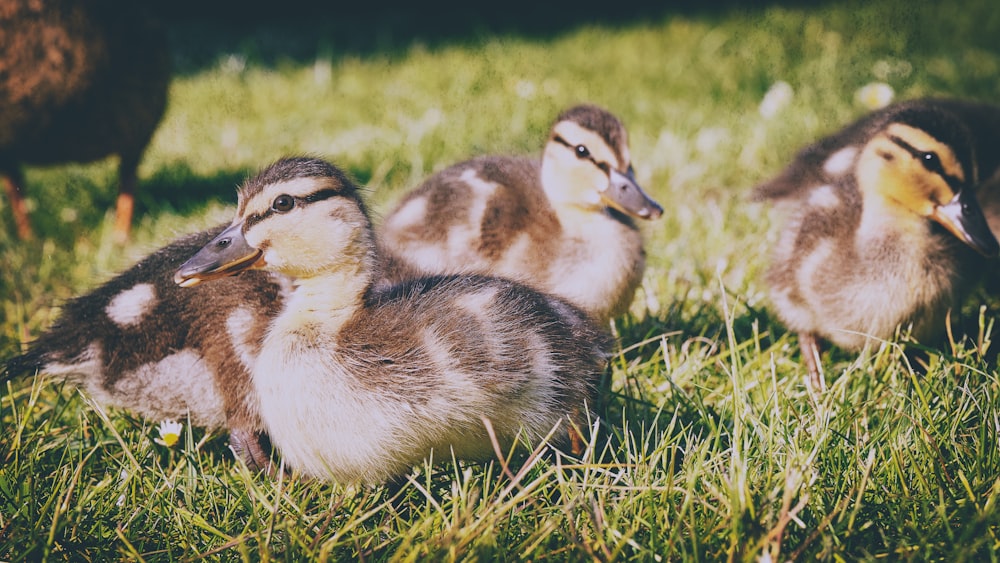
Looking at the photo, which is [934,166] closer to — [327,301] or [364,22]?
[327,301]

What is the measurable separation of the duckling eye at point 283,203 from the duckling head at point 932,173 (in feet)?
5.29

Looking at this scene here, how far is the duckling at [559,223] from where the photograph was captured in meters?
2.53

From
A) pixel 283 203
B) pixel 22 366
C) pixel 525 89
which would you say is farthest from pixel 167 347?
pixel 525 89

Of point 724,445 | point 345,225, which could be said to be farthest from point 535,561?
point 345,225

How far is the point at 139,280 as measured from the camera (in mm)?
2232

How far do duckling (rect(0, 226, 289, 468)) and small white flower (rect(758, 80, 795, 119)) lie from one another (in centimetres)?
323

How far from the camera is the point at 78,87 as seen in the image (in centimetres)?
352

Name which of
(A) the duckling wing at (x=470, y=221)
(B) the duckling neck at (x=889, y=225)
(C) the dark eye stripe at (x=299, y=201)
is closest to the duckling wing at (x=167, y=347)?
(C) the dark eye stripe at (x=299, y=201)

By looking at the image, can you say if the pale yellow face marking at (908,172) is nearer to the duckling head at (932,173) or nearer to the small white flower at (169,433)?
the duckling head at (932,173)

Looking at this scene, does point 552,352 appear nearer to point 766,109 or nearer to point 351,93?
point 766,109

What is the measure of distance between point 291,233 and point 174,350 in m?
0.50

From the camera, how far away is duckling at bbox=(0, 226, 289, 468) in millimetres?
2113

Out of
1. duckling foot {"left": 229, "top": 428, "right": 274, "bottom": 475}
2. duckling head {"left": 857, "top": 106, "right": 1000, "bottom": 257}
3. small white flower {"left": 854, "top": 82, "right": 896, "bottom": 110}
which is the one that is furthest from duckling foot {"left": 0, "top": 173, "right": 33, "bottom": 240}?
small white flower {"left": 854, "top": 82, "right": 896, "bottom": 110}

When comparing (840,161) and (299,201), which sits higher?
(299,201)
